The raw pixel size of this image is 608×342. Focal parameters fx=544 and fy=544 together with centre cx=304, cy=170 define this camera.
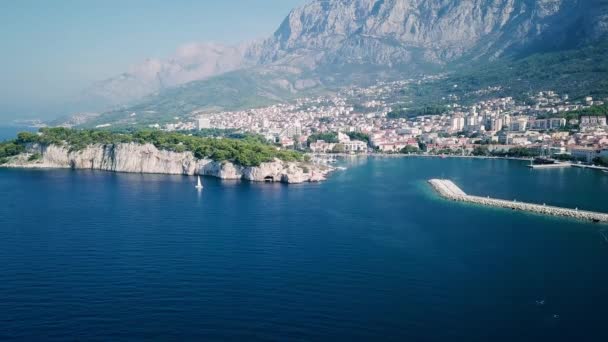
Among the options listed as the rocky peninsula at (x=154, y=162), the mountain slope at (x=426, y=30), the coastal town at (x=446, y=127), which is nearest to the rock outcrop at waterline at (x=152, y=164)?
the rocky peninsula at (x=154, y=162)

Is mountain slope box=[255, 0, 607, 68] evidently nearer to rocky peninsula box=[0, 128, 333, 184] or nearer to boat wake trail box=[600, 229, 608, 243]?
rocky peninsula box=[0, 128, 333, 184]

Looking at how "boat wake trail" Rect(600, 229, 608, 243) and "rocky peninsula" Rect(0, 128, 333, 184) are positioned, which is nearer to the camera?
"boat wake trail" Rect(600, 229, 608, 243)


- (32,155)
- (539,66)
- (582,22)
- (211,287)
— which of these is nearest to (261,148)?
(32,155)

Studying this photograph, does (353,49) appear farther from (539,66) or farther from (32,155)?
(32,155)

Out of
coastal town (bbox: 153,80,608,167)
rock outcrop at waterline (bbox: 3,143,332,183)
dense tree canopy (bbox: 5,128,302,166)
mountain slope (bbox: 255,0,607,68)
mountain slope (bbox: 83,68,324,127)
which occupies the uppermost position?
mountain slope (bbox: 255,0,607,68)

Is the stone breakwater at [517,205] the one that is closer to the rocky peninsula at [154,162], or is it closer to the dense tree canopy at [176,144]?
the rocky peninsula at [154,162]

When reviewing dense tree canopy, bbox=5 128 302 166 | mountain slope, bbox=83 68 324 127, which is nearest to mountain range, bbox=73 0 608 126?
mountain slope, bbox=83 68 324 127

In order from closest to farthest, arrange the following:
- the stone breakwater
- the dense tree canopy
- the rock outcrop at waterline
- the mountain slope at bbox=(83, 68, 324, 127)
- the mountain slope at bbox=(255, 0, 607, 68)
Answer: the stone breakwater → the rock outcrop at waterline → the dense tree canopy → the mountain slope at bbox=(83, 68, 324, 127) → the mountain slope at bbox=(255, 0, 607, 68)
